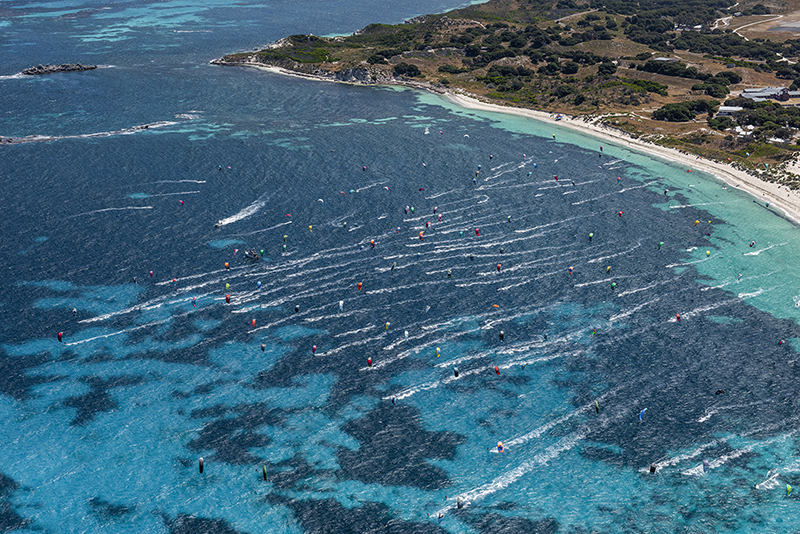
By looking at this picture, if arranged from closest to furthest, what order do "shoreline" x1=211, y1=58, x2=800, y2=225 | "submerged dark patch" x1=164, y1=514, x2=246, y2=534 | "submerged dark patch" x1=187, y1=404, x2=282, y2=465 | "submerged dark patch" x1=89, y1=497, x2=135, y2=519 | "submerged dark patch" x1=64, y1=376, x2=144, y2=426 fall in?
"submerged dark patch" x1=164, y1=514, x2=246, y2=534, "submerged dark patch" x1=89, y1=497, x2=135, y2=519, "submerged dark patch" x1=187, y1=404, x2=282, y2=465, "submerged dark patch" x1=64, y1=376, x2=144, y2=426, "shoreline" x1=211, y1=58, x2=800, y2=225

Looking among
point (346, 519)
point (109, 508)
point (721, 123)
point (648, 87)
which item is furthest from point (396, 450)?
point (648, 87)

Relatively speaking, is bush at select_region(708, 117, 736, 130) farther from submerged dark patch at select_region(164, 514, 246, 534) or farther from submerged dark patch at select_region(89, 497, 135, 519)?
submerged dark patch at select_region(89, 497, 135, 519)

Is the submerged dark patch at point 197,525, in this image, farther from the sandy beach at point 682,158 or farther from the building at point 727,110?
the building at point 727,110

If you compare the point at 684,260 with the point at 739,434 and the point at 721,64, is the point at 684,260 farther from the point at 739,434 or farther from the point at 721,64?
the point at 721,64

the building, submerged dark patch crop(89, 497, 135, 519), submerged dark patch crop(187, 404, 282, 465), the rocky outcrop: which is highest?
→ the rocky outcrop

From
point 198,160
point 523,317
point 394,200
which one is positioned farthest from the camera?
point 198,160

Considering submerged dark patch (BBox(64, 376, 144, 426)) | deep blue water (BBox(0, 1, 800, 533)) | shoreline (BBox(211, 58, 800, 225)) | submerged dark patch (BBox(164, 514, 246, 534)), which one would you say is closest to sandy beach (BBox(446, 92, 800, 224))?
shoreline (BBox(211, 58, 800, 225))

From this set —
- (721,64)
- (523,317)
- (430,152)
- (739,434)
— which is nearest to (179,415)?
(523,317)
